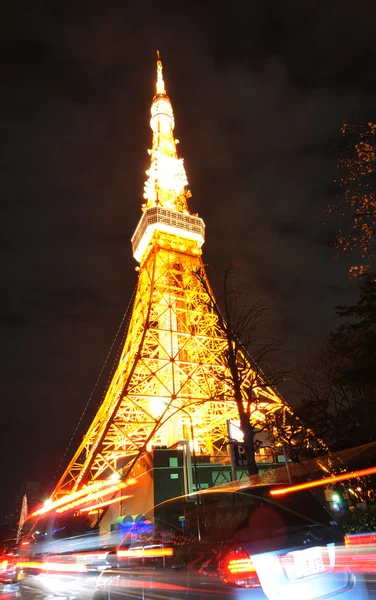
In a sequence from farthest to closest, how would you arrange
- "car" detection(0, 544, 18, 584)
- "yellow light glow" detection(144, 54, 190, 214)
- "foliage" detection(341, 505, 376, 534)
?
"yellow light glow" detection(144, 54, 190, 214) → "car" detection(0, 544, 18, 584) → "foliage" detection(341, 505, 376, 534)

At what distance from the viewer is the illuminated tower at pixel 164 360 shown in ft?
80.5

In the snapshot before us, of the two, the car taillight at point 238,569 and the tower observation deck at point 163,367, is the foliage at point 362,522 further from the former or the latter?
the tower observation deck at point 163,367

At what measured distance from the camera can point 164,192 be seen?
4103 centimetres

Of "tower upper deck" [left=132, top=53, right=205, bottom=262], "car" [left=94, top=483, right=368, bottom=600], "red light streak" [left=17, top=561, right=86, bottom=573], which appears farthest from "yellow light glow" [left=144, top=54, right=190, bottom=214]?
"car" [left=94, top=483, right=368, bottom=600]

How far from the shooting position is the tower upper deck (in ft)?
120

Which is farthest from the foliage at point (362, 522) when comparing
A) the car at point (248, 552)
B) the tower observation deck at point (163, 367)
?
the tower observation deck at point (163, 367)

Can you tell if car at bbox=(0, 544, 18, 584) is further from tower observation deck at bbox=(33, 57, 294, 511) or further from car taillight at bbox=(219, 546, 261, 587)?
tower observation deck at bbox=(33, 57, 294, 511)

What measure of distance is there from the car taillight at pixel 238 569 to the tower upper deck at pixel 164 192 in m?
34.2

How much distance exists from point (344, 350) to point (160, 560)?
37.1ft

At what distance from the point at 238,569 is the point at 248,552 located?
0.14m

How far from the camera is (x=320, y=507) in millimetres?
3441

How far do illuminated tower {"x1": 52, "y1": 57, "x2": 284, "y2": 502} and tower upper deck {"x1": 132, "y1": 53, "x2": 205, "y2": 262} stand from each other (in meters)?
0.11

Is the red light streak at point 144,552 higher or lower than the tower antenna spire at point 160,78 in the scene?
lower

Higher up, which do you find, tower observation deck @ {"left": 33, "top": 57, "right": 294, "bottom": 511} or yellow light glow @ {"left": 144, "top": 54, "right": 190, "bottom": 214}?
yellow light glow @ {"left": 144, "top": 54, "right": 190, "bottom": 214}
